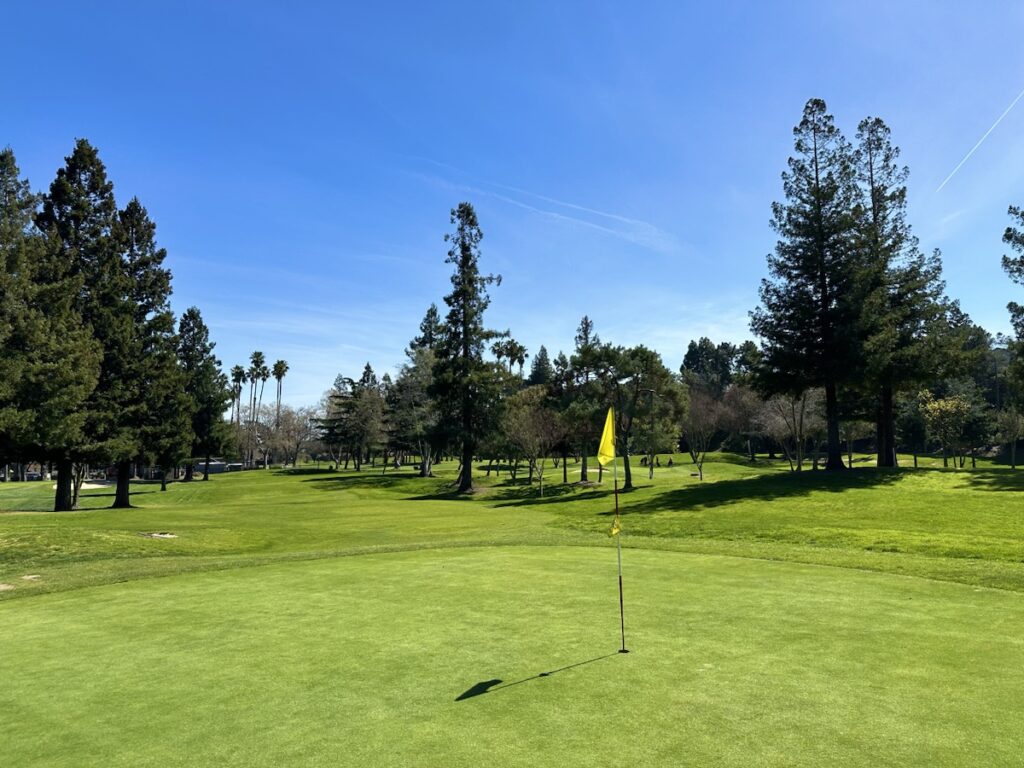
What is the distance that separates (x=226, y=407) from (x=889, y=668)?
253 feet

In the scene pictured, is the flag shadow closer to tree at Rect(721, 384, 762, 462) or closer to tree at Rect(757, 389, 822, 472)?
tree at Rect(757, 389, 822, 472)

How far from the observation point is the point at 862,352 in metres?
36.6

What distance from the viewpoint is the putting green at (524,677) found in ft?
16.4

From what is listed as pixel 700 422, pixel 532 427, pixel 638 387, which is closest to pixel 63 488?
pixel 532 427

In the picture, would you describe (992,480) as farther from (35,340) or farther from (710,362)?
(710,362)

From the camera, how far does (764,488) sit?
3550 centimetres

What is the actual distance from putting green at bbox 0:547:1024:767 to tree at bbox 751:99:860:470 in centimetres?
3074

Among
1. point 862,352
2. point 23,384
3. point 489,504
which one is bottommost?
point 489,504

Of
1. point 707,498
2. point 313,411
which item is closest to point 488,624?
point 707,498

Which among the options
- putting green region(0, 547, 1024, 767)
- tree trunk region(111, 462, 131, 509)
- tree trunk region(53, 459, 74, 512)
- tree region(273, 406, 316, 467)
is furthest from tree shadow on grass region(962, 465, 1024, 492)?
tree region(273, 406, 316, 467)

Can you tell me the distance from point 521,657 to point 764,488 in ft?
104

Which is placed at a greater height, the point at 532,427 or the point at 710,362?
the point at 710,362

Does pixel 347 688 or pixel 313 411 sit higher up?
pixel 313 411

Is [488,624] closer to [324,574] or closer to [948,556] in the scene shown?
[324,574]
